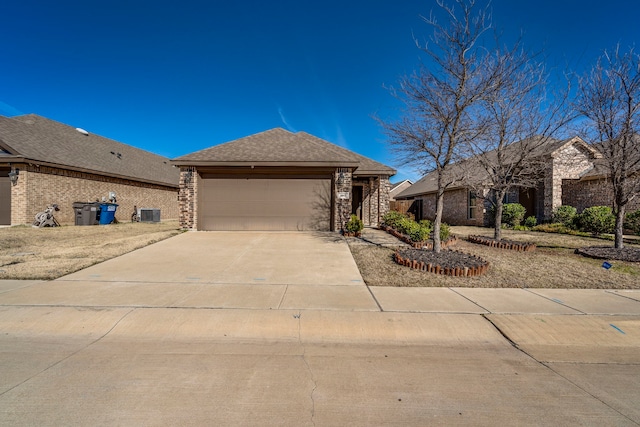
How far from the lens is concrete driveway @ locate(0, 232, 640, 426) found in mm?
2281

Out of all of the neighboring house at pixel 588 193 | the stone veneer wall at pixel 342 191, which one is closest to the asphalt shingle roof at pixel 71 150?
the stone veneer wall at pixel 342 191

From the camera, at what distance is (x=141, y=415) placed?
2.19m

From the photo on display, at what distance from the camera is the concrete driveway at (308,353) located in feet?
7.48

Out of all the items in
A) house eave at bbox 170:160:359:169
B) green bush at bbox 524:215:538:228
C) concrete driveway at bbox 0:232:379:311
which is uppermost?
house eave at bbox 170:160:359:169

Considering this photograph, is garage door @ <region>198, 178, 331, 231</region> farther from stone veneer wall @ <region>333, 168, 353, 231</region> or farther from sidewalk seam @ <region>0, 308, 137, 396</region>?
sidewalk seam @ <region>0, 308, 137, 396</region>

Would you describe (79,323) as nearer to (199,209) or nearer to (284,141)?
(199,209)

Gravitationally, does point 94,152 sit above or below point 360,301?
above

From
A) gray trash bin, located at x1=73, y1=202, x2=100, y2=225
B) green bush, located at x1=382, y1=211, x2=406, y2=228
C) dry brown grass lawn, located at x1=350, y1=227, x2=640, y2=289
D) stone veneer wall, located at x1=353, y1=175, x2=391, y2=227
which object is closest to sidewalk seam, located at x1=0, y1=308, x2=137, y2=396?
dry brown grass lawn, located at x1=350, y1=227, x2=640, y2=289

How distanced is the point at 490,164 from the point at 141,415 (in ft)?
36.1

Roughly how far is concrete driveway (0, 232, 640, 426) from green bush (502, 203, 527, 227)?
459 inches

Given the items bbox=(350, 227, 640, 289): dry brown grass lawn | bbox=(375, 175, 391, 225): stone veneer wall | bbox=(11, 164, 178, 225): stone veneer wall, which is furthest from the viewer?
bbox=(375, 175, 391, 225): stone veneer wall

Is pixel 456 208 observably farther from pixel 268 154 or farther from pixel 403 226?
pixel 268 154

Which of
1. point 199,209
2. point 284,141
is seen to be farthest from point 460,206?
point 199,209

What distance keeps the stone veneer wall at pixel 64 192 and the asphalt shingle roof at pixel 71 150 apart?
492 mm
